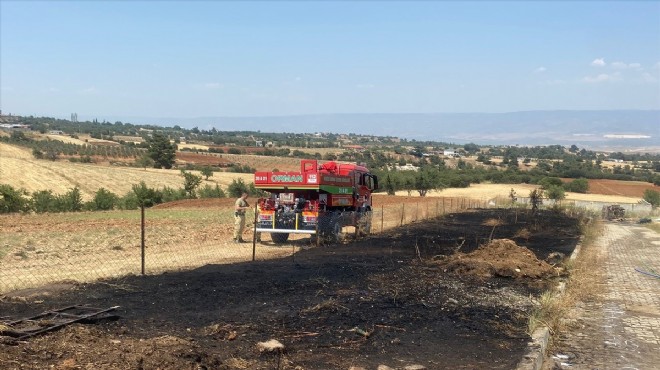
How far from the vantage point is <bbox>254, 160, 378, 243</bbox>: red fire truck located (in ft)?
63.3

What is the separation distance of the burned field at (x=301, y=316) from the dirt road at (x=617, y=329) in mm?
754

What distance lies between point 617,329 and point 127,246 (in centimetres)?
1388

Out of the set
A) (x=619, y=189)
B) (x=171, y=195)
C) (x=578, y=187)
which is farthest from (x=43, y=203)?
(x=619, y=189)

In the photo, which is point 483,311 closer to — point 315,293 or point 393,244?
point 315,293

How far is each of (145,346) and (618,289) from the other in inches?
457

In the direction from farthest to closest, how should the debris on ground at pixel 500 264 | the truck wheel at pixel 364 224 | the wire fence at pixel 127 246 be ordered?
1. the truck wheel at pixel 364 224
2. the debris on ground at pixel 500 264
3. the wire fence at pixel 127 246

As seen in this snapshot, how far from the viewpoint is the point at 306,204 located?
20.0m

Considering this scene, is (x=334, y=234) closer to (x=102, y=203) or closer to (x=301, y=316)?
(x=301, y=316)

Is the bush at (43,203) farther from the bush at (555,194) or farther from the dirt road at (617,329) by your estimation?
the bush at (555,194)

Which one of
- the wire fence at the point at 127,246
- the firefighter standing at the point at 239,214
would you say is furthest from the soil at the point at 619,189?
the firefighter standing at the point at 239,214

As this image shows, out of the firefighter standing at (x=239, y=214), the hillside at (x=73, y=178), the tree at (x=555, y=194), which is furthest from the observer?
the tree at (x=555, y=194)

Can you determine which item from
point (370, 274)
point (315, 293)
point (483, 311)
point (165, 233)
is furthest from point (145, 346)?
point (165, 233)

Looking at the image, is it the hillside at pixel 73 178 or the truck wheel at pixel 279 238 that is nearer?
the truck wheel at pixel 279 238

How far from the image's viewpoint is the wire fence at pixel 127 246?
12719mm
